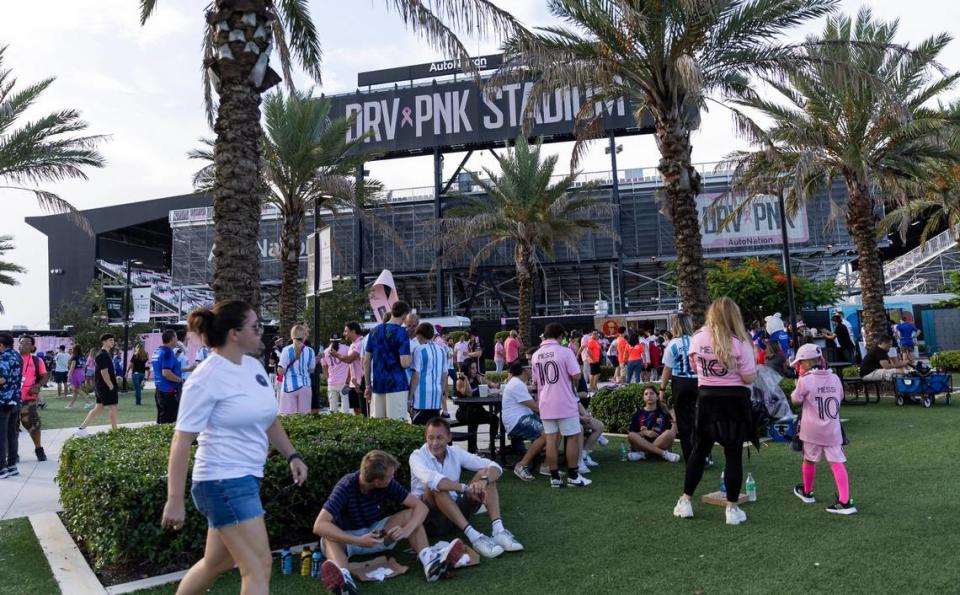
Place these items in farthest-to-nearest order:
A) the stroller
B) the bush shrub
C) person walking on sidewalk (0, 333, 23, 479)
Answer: the bush shrub → the stroller → person walking on sidewalk (0, 333, 23, 479)

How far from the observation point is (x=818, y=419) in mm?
5645

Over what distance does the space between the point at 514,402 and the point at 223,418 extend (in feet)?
15.4

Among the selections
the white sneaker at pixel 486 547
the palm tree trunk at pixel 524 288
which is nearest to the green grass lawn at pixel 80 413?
the palm tree trunk at pixel 524 288

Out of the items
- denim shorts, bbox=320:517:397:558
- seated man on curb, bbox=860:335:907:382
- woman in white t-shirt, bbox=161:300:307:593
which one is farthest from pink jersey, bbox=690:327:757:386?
seated man on curb, bbox=860:335:907:382

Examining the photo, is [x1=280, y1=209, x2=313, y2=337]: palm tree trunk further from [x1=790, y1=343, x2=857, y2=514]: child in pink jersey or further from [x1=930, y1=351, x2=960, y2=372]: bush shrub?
[x1=930, y1=351, x2=960, y2=372]: bush shrub

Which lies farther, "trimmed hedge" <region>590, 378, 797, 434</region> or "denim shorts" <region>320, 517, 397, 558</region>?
"trimmed hedge" <region>590, 378, 797, 434</region>

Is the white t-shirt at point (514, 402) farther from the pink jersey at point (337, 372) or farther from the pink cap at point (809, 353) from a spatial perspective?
the pink jersey at point (337, 372)

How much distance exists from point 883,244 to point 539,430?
35401mm

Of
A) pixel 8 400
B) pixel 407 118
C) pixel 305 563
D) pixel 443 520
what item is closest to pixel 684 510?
pixel 443 520

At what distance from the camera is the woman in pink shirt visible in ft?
16.6

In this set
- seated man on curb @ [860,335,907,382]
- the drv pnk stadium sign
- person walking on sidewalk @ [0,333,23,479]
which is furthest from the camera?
the drv pnk stadium sign

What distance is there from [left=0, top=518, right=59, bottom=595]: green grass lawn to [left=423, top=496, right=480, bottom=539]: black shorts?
246cm

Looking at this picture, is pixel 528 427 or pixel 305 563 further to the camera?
pixel 528 427

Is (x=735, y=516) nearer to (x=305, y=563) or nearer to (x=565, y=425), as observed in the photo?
(x=565, y=425)
